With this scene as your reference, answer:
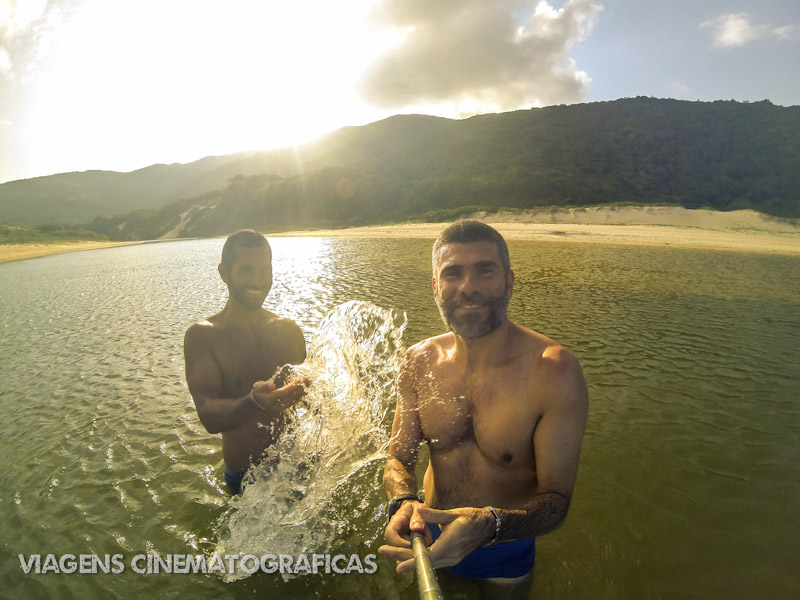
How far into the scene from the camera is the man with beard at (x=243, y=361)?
9.54 feet

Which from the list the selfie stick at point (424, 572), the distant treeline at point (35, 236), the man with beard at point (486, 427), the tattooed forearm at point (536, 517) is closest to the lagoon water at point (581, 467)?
the man with beard at point (486, 427)

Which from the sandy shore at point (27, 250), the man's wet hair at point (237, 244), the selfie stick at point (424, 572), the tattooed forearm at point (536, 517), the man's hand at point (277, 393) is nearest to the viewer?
the selfie stick at point (424, 572)

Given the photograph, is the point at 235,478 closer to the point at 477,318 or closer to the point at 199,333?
the point at 199,333

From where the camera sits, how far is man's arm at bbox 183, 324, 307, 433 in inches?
111

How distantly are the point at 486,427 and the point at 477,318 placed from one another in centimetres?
63

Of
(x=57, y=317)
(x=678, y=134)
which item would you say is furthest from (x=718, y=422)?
(x=678, y=134)

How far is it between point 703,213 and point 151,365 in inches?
1505

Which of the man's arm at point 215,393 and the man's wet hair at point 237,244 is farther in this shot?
the man's wet hair at point 237,244

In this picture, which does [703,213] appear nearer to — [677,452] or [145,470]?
[677,452]

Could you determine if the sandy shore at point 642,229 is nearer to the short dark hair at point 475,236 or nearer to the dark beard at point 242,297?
the short dark hair at point 475,236

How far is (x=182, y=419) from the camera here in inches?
230

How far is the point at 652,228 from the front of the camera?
2855 centimetres

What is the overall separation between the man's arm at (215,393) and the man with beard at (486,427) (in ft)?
2.81

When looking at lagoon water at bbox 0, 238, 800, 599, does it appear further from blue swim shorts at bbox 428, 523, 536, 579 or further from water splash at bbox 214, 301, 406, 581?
blue swim shorts at bbox 428, 523, 536, 579
